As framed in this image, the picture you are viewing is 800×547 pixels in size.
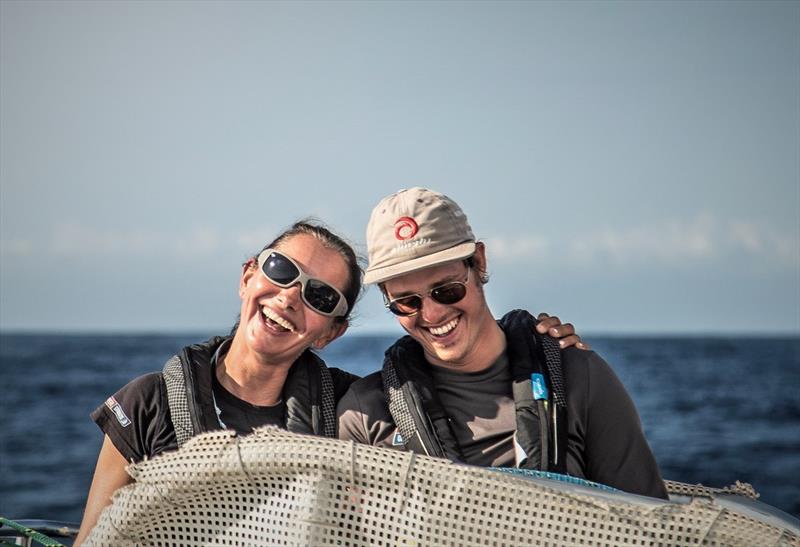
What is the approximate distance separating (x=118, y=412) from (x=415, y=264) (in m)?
1.45

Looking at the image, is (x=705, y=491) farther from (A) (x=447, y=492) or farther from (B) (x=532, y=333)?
(A) (x=447, y=492)

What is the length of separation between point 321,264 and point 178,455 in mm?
1550

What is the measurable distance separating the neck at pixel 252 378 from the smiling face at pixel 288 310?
0.06 meters

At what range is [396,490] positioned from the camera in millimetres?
3033

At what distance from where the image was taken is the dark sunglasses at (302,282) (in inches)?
177

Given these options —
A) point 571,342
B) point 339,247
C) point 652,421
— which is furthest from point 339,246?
point 652,421

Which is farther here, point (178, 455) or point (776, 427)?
point (776, 427)

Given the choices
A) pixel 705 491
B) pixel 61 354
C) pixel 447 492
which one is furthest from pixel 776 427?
pixel 61 354

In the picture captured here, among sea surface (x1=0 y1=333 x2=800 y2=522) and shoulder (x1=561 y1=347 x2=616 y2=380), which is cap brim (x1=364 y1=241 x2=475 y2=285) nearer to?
shoulder (x1=561 y1=347 x2=616 y2=380)

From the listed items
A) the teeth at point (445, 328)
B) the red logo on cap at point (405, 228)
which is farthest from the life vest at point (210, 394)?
the red logo on cap at point (405, 228)

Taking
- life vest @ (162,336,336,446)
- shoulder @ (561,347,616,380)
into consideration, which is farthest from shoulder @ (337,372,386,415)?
shoulder @ (561,347,616,380)

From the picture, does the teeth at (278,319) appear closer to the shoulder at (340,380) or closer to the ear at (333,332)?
the ear at (333,332)

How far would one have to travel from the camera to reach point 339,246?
476 cm

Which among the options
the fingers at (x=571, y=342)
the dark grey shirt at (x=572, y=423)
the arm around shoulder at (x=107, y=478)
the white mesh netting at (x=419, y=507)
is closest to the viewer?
the white mesh netting at (x=419, y=507)
